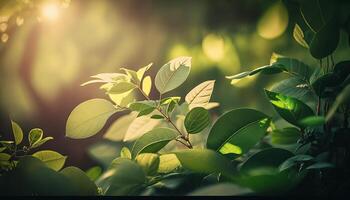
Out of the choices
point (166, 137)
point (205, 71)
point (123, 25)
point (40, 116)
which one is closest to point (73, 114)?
point (166, 137)

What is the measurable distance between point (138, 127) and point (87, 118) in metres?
0.09

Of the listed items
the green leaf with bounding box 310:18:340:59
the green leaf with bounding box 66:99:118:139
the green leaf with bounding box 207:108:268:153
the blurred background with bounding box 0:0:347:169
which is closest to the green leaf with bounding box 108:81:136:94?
the green leaf with bounding box 66:99:118:139

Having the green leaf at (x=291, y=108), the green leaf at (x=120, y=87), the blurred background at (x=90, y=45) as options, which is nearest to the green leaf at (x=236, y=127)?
the green leaf at (x=291, y=108)

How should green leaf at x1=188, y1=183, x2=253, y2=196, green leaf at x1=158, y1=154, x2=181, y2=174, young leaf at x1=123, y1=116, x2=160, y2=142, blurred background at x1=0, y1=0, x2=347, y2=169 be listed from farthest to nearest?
blurred background at x1=0, y1=0, x2=347, y2=169 → young leaf at x1=123, y1=116, x2=160, y2=142 → green leaf at x1=158, y1=154, x2=181, y2=174 → green leaf at x1=188, y1=183, x2=253, y2=196

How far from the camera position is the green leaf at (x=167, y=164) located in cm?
43

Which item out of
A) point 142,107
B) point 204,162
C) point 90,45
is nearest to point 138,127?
point 142,107

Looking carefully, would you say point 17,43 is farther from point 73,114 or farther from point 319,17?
point 319,17

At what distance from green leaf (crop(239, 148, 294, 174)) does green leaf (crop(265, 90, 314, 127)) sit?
41 mm

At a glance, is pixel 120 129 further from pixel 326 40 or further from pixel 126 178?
pixel 326 40

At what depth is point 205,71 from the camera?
1.15 metres

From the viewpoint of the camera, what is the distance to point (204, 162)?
0.38m

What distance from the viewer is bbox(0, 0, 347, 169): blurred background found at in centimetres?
136

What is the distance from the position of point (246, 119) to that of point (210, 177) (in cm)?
8

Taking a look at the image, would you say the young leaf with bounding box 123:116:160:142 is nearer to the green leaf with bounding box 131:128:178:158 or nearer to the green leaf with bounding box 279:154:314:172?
the green leaf with bounding box 131:128:178:158
